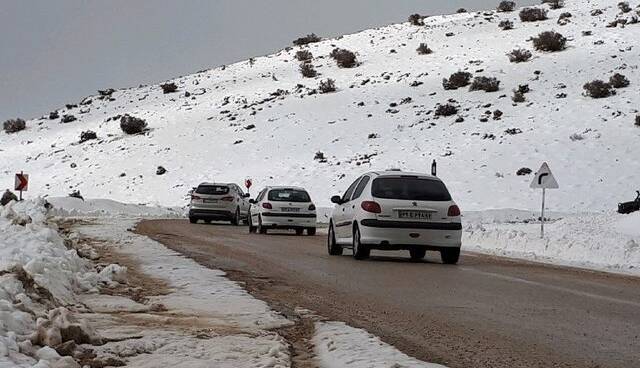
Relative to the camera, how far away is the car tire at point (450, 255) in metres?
17.3

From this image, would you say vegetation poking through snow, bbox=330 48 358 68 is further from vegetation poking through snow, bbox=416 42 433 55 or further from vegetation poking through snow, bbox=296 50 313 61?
vegetation poking through snow, bbox=296 50 313 61

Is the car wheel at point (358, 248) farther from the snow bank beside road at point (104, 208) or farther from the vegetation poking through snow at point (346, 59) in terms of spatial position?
the vegetation poking through snow at point (346, 59)

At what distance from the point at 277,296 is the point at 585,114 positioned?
166 feet

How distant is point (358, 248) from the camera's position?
1730 centimetres

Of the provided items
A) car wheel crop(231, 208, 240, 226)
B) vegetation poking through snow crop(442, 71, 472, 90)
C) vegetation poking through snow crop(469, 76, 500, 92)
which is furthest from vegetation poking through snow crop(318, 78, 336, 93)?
car wheel crop(231, 208, 240, 226)

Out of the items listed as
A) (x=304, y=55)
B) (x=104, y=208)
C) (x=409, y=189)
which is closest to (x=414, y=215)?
(x=409, y=189)

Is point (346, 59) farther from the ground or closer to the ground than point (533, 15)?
closer to the ground

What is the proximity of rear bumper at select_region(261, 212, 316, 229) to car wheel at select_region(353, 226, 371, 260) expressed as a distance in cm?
1031

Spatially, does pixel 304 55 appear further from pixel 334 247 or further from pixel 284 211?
pixel 334 247

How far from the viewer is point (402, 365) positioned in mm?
6617

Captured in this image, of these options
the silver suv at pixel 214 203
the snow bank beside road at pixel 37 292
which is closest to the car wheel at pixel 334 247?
the snow bank beside road at pixel 37 292

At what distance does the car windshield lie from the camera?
91.7 feet

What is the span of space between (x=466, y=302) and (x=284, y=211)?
56.1 ft

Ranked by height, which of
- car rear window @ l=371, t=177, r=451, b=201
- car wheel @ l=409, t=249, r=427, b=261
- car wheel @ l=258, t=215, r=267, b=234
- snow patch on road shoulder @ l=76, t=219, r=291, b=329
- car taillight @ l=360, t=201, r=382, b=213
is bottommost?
snow patch on road shoulder @ l=76, t=219, r=291, b=329
